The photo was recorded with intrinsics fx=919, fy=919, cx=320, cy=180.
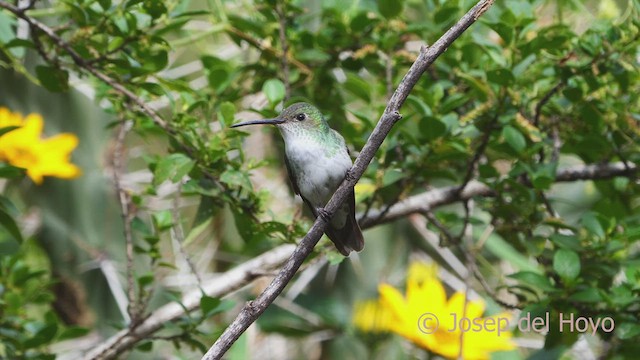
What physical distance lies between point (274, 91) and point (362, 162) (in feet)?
2.71

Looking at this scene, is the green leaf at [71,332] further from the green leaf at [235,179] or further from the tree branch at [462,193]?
the tree branch at [462,193]

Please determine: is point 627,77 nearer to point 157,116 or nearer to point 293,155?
point 293,155

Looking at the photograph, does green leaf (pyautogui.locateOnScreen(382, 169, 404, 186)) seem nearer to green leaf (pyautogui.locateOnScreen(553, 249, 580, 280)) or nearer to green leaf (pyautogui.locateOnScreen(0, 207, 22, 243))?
green leaf (pyautogui.locateOnScreen(553, 249, 580, 280))

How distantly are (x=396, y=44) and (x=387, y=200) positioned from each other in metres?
0.55

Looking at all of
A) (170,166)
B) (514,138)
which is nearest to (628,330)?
(514,138)

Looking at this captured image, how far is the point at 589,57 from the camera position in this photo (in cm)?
270

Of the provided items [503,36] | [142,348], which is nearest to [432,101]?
[503,36]

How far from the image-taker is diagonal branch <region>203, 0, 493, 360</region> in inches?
74.9

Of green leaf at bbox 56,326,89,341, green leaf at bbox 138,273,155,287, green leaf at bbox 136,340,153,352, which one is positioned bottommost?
green leaf at bbox 56,326,89,341

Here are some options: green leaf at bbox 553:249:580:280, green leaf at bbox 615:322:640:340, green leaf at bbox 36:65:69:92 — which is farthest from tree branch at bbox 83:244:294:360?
green leaf at bbox 615:322:640:340

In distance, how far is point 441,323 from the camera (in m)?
3.28

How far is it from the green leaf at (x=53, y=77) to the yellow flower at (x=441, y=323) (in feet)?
4.38

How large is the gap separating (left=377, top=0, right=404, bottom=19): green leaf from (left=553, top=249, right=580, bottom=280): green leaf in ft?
3.02

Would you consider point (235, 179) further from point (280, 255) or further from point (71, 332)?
point (71, 332)
